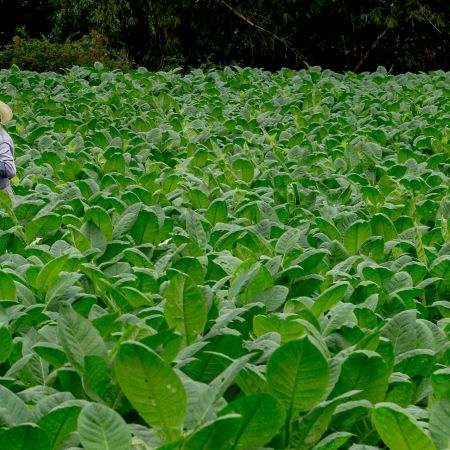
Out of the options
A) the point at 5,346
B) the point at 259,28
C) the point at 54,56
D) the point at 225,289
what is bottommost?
the point at 54,56

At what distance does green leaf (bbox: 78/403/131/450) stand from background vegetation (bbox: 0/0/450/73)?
13.7 m

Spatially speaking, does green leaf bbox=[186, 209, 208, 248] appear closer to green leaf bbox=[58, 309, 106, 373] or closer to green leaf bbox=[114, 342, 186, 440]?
green leaf bbox=[58, 309, 106, 373]

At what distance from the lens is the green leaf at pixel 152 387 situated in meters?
1.50

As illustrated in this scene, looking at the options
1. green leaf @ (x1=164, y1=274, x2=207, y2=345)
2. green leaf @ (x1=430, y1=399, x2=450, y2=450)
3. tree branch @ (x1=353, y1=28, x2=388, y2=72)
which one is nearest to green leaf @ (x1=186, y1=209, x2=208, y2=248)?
green leaf @ (x1=164, y1=274, x2=207, y2=345)

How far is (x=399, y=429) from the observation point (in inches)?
60.1

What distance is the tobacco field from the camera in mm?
1574

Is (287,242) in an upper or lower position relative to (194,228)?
upper

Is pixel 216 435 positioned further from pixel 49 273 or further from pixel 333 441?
pixel 49 273

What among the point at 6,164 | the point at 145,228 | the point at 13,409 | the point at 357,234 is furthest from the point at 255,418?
the point at 6,164

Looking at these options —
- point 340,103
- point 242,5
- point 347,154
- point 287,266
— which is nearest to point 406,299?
point 287,266

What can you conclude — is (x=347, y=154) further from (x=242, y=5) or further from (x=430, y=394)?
(x=242, y=5)

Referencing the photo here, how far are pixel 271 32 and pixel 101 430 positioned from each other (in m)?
15.2

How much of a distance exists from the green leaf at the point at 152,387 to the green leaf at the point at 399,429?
0.36 m

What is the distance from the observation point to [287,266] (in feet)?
9.26
